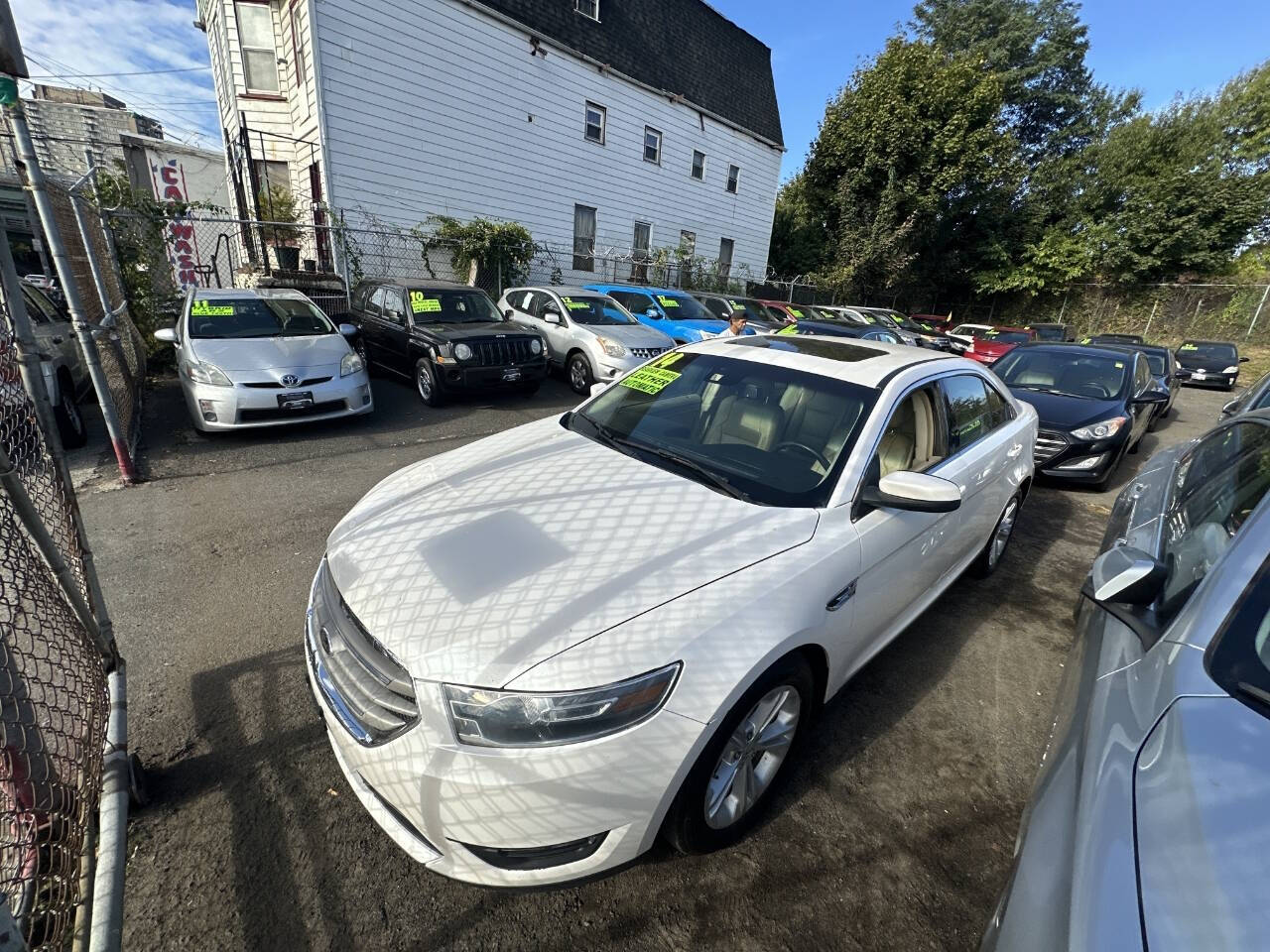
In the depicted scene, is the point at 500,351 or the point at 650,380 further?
the point at 500,351

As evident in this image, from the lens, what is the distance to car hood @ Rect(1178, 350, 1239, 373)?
1468cm

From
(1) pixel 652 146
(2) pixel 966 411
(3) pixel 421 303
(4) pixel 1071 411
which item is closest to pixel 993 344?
(1) pixel 652 146

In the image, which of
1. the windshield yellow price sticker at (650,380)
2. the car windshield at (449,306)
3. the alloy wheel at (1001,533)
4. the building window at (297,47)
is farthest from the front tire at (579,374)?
the building window at (297,47)

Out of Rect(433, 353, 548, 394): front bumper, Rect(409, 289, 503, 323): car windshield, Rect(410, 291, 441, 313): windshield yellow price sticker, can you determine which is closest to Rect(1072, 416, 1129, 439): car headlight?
Rect(433, 353, 548, 394): front bumper

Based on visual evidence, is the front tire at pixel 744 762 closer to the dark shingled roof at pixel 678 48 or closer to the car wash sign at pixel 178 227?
the car wash sign at pixel 178 227

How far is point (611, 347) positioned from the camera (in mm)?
8297

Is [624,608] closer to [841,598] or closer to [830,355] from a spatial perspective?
[841,598]

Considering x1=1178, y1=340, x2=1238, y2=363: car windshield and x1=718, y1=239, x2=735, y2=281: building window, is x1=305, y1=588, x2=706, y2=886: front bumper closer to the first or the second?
x1=718, y1=239, x2=735, y2=281: building window

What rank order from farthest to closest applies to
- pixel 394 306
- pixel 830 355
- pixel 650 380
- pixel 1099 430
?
pixel 394 306
pixel 1099 430
pixel 650 380
pixel 830 355

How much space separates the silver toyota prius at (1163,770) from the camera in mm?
953

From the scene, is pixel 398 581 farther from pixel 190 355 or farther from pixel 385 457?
pixel 190 355

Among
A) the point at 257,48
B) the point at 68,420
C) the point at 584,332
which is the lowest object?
the point at 68,420

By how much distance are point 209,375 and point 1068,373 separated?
933 centimetres

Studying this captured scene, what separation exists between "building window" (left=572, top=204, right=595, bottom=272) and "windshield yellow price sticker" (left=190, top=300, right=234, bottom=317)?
1059 centimetres
